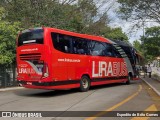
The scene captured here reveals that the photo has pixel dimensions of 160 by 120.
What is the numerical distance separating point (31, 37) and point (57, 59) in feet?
5.81

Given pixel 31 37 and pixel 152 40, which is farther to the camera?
pixel 152 40

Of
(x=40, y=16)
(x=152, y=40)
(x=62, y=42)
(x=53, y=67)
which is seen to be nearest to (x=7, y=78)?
(x=62, y=42)

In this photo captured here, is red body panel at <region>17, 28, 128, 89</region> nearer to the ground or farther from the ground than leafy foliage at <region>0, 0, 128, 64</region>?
nearer to the ground

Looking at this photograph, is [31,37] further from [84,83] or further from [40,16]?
[40,16]

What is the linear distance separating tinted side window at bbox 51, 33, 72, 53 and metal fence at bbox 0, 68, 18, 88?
22.0ft

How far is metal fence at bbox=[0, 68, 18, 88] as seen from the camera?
71.0ft

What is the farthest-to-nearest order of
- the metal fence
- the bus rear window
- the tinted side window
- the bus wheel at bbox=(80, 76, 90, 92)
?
the metal fence < the bus wheel at bbox=(80, 76, 90, 92) < the tinted side window < the bus rear window

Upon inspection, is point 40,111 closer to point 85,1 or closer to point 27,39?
point 27,39

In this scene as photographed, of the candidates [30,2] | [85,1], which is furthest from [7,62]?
[85,1]

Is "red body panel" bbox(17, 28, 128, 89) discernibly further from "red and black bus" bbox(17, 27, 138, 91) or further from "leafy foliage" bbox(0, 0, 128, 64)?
"leafy foliage" bbox(0, 0, 128, 64)

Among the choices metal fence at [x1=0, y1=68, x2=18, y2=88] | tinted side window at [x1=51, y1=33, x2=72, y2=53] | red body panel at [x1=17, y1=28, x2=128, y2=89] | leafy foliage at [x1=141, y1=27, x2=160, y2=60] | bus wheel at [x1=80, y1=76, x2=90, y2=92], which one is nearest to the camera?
red body panel at [x1=17, y1=28, x2=128, y2=89]

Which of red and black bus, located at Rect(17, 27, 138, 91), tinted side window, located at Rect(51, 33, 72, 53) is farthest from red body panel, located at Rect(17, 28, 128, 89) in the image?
tinted side window, located at Rect(51, 33, 72, 53)

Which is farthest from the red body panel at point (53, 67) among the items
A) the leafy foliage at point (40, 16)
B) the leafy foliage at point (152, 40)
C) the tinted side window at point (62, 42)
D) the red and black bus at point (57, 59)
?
the leafy foliage at point (152, 40)

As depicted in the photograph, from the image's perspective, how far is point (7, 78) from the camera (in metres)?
22.1
